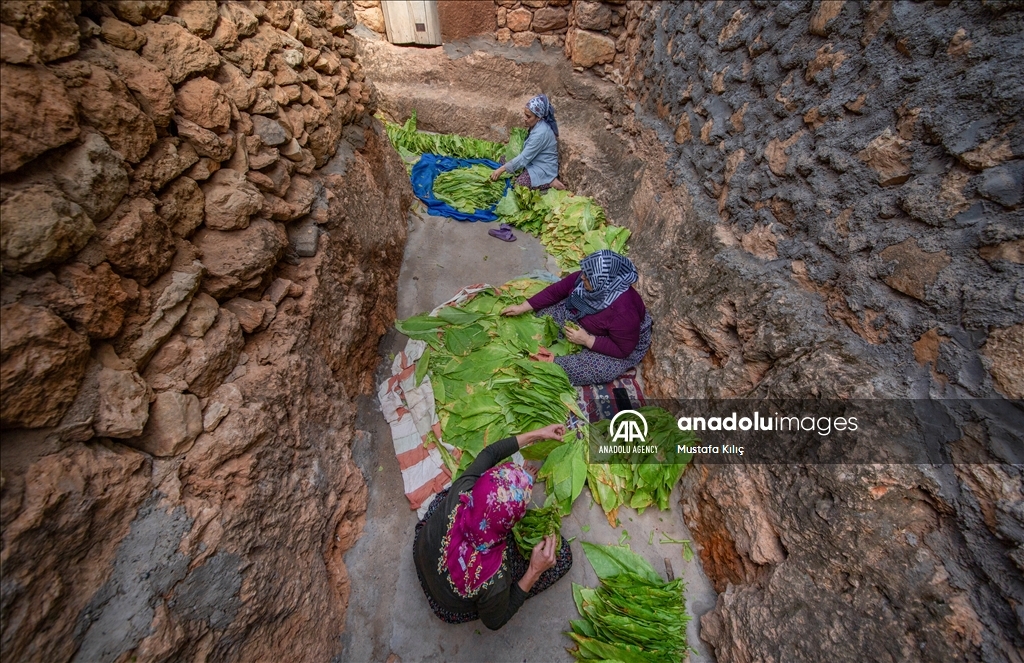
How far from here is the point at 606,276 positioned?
293 cm

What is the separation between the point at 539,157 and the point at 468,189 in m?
0.90

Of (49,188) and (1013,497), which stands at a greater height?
(49,188)

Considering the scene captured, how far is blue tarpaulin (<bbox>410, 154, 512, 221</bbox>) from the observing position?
14.3ft

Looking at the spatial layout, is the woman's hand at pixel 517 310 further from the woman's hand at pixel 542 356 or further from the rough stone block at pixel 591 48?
the rough stone block at pixel 591 48

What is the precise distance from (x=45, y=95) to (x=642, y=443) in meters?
2.95

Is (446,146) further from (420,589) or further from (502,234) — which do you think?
(420,589)

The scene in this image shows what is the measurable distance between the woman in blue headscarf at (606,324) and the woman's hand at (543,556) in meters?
1.23

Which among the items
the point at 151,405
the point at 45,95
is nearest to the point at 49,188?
the point at 45,95

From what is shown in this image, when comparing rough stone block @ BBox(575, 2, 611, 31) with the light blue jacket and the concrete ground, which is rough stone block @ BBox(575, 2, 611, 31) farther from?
the concrete ground

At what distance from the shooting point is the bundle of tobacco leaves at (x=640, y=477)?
2.47 metres

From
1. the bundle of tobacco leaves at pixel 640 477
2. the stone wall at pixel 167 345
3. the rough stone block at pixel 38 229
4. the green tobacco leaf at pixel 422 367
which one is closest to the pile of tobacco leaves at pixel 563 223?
the green tobacco leaf at pixel 422 367

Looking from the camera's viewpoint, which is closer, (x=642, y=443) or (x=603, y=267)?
(x=642, y=443)

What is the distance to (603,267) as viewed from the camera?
2918 mm

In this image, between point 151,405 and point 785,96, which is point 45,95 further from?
point 785,96
